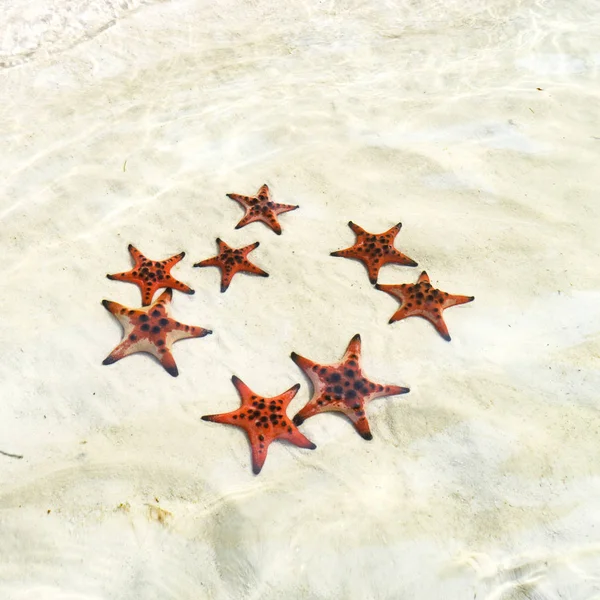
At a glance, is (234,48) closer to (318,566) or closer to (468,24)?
(468,24)

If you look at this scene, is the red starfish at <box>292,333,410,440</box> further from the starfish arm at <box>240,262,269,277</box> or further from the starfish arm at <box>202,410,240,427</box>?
the starfish arm at <box>240,262,269,277</box>

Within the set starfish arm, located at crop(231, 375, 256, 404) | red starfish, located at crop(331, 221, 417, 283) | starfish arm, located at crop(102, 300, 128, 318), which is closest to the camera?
starfish arm, located at crop(231, 375, 256, 404)

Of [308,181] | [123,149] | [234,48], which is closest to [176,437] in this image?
[308,181]

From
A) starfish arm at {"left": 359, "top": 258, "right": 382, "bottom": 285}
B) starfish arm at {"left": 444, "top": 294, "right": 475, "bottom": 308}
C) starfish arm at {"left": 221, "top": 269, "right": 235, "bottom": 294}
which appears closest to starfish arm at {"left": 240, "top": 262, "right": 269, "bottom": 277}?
starfish arm at {"left": 221, "top": 269, "right": 235, "bottom": 294}

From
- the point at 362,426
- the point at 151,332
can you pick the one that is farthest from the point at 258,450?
the point at 151,332

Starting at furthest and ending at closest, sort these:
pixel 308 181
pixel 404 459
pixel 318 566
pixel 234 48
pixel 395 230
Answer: pixel 234 48
pixel 308 181
pixel 395 230
pixel 404 459
pixel 318 566

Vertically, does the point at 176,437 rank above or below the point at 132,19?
below
